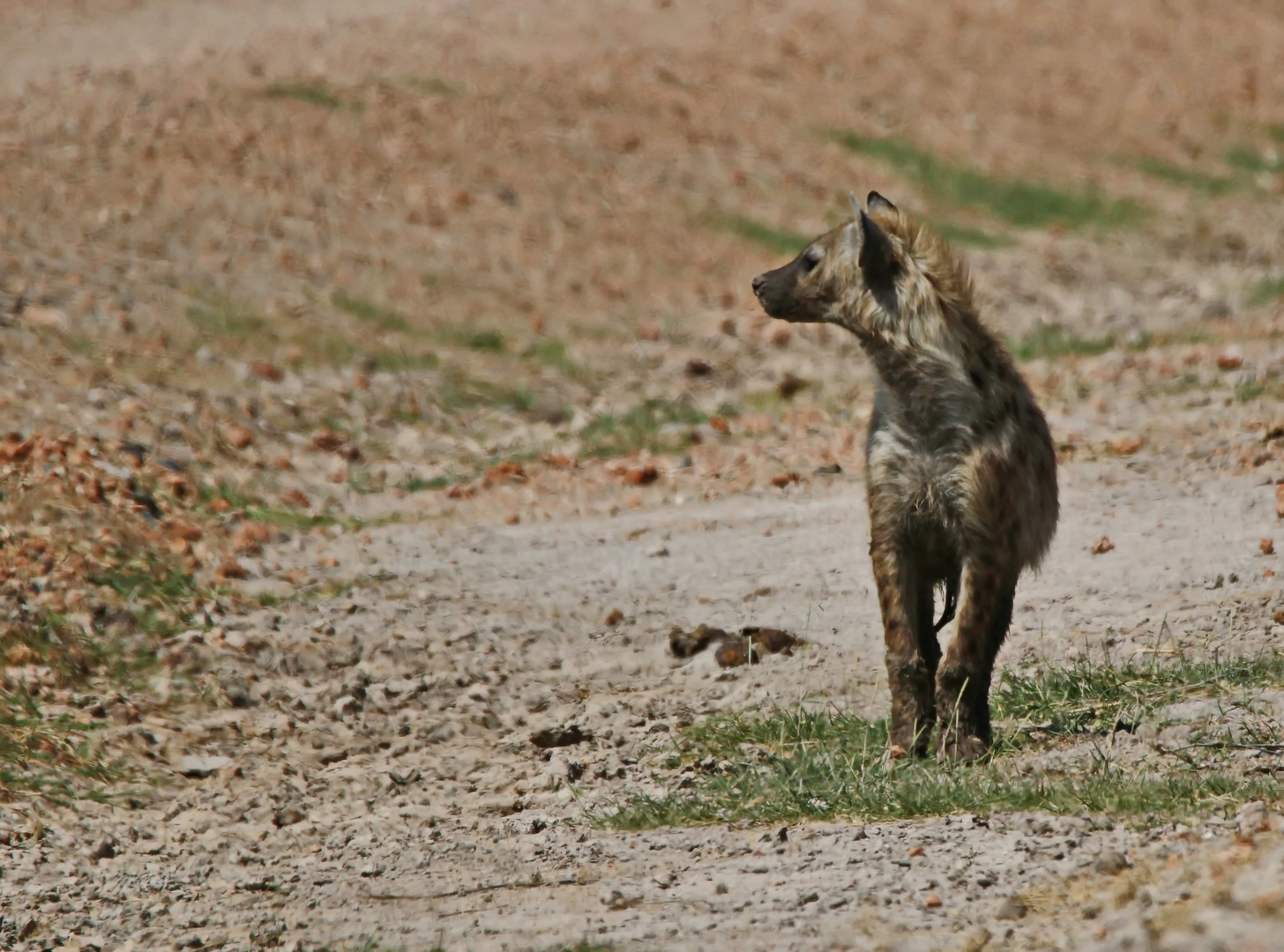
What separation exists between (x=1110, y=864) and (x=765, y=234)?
11.8m

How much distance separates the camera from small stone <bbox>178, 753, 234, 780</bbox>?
22.6 ft

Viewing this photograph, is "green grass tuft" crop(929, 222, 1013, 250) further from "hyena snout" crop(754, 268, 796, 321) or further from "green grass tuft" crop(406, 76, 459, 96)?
"hyena snout" crop(754, 268, 796, 321)

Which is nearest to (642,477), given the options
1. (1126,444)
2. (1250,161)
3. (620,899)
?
(1126,444)

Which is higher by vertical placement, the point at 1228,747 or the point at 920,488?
the point at 920,488

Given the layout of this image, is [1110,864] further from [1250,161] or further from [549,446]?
[1250,161]

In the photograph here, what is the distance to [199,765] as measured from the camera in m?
6.92

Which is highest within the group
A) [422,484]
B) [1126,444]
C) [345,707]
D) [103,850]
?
[1126,444]

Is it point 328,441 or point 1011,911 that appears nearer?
point 1011,911

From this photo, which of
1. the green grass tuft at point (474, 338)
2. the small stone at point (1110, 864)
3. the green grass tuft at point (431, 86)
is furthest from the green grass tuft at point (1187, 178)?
the small stone at point (1110, 864)

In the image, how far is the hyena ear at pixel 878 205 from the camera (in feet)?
21.4

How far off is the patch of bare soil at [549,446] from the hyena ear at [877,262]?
65.9 inches

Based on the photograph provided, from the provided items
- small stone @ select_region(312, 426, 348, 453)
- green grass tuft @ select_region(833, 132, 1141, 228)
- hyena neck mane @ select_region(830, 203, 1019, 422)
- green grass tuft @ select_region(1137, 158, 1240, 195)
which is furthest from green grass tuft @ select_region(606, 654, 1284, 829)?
green grass tuft @ select_region(1137, 158, 1240, 195)

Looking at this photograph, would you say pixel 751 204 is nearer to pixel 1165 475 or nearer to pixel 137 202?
pixel 137 202

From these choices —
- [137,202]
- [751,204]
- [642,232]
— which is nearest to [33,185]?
[137,202]
